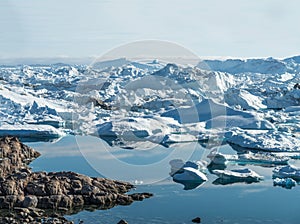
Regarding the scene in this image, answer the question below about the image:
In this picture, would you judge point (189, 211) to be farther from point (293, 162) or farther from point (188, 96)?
point (188, 96)

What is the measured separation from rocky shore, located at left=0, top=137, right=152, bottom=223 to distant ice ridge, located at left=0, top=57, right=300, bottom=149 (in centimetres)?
716

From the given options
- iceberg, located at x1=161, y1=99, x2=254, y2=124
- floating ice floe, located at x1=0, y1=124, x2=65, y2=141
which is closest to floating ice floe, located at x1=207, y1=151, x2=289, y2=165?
iceberg, located at x1=161, y1=99, x2=254, y2=124

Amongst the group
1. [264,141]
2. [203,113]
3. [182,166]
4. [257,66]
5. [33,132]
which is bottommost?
[182,166]

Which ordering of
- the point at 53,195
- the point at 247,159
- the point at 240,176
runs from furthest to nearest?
the point at 247,159, the point at 240,176, the point at 53,195

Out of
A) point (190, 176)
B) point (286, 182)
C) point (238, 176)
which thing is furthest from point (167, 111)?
point (286, 182)

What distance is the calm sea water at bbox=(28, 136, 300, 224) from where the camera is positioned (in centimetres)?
1065

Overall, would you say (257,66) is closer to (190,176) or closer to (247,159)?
(247,159)

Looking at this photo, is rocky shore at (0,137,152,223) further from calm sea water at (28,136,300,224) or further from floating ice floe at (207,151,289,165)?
floating ice floe at (207,151,289,165)

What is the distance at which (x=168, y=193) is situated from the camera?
491 inches

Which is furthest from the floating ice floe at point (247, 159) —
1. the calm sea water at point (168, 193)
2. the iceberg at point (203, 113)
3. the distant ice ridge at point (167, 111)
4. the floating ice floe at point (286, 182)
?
the iceberg at point (203, 113)

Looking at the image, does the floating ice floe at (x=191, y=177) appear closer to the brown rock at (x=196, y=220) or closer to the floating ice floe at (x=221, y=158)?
the floating ice floe at (x=221, y=158)

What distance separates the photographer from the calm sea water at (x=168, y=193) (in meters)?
10.6

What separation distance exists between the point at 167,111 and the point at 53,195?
14.8 m

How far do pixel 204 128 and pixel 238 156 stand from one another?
6099mm
